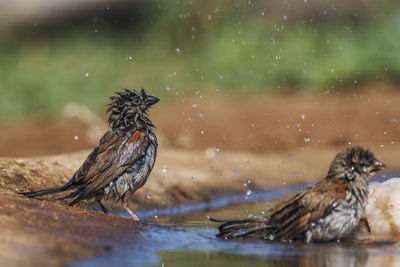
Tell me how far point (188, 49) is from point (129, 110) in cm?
954

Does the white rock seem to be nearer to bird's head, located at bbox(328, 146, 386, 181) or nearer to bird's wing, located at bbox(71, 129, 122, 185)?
bird's head, located at bbox(328, 146, 386, 181)

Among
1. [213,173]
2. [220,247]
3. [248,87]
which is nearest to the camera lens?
[220,247]

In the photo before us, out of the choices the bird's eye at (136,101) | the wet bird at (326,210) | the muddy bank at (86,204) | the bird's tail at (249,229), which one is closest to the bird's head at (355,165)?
the wet bird at (326,210)

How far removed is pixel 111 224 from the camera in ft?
18.0

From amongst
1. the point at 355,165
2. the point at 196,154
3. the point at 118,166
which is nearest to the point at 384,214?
the point at 355,165

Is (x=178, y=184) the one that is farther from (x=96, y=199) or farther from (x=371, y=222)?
(x=371, y=222)

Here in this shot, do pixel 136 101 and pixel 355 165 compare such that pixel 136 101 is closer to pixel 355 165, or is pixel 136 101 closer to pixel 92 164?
pixel 92 164

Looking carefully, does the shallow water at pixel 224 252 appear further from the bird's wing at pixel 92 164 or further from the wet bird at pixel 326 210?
the bird's wing at pixel 92 164

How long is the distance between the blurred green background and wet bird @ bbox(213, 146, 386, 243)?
7878mm

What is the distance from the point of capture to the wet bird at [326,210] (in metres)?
5.46

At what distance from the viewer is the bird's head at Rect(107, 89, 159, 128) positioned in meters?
6.55

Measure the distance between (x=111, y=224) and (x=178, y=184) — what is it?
8.79 feet

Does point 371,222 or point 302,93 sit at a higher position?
point 302,93

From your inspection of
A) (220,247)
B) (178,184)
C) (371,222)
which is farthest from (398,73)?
(220,247)
